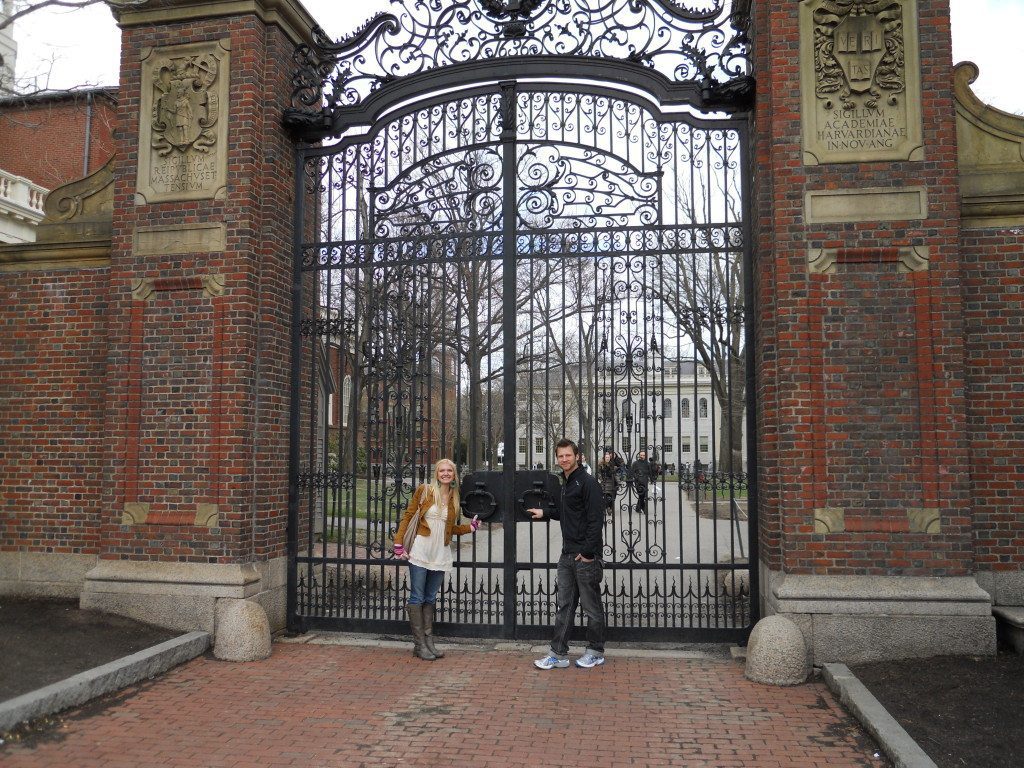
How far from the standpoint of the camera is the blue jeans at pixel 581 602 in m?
6.56

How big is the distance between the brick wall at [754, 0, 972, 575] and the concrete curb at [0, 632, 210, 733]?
16.9 ft

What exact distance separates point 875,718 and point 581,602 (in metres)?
2.41

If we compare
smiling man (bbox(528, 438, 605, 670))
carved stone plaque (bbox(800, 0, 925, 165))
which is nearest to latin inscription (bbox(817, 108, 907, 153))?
carved stone plaque (bbox(800, 0, 925, 165))

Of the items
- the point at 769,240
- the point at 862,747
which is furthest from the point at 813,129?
the point at 862,747

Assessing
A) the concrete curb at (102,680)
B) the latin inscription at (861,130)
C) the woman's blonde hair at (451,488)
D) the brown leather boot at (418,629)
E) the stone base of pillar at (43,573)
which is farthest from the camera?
the stone base of pillar at (43,573)

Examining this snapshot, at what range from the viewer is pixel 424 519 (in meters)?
6.96

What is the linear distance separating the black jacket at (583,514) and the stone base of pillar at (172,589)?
9.95ft

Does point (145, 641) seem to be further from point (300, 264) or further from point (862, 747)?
point (862, 747)

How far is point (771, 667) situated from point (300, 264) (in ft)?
19.4

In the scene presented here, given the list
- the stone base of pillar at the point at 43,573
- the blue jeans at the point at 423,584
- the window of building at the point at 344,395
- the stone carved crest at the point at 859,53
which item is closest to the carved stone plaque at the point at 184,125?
the window of building at the point at 344,395

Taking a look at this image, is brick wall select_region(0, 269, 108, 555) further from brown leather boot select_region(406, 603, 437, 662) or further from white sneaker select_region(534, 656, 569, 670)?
white sneaker select_region(534, 656, 569, 670)

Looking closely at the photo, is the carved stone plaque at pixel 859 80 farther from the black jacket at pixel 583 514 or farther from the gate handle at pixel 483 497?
the gate handle at pixel 483 497

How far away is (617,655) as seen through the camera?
6957 mm

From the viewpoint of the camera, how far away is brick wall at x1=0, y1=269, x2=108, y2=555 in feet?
26.4
